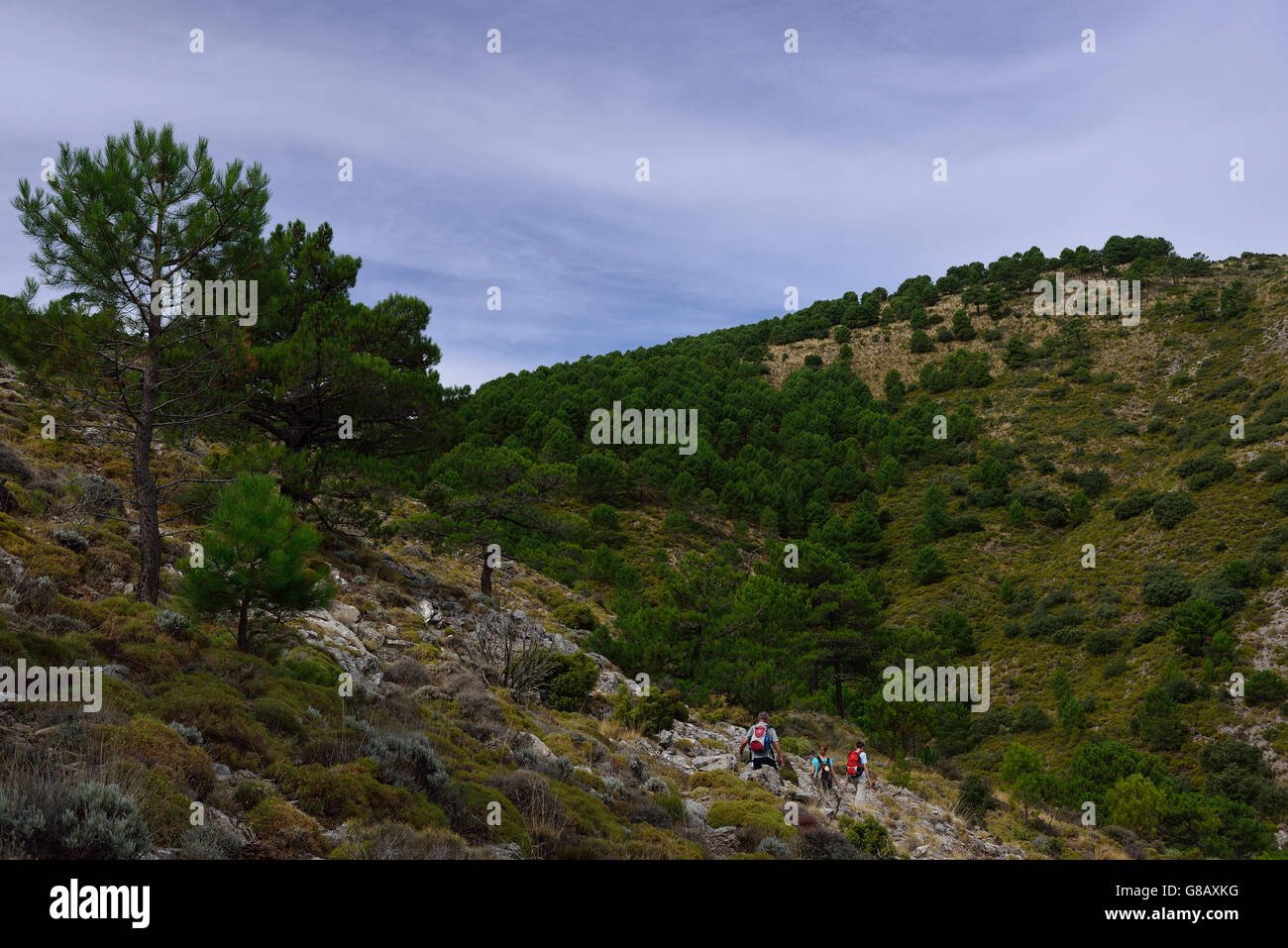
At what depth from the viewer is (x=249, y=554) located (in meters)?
8.67

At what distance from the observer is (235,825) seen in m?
5.57

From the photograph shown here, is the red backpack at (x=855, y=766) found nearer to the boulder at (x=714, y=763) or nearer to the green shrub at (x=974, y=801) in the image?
the boulder at (x=714, y=763)

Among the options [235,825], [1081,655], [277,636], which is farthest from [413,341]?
[1081,655]

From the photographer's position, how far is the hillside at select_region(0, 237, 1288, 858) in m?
7.12

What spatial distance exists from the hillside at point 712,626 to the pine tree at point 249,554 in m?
0.79

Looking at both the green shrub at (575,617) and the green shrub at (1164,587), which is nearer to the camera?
the green shrub at (575,617)

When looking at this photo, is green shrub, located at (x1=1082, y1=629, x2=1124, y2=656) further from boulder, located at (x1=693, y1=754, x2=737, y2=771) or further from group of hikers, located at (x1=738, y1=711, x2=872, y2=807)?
boulder, located at (x1=693, y1=754, x2=737, y2=771)

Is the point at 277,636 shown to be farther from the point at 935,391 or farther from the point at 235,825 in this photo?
the point at 935,391

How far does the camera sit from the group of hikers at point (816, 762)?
13219mm

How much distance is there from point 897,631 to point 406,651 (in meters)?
29.3

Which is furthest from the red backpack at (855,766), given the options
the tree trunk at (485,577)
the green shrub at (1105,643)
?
the green shrub at (1105,643)

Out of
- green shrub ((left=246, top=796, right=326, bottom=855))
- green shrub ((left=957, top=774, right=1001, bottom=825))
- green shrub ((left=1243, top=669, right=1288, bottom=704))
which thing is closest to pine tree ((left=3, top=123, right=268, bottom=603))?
green shrub ((left=246, top=796, right=326, bottom=855))

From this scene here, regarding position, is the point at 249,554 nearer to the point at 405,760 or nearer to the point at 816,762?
the point at 405,760

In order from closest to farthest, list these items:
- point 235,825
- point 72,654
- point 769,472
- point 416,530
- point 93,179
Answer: point 235,825 → point 72,654 → point 93,179 → point 416,530 → point 769,472
